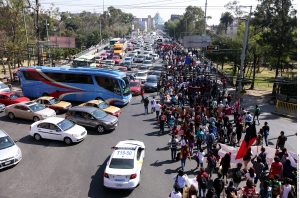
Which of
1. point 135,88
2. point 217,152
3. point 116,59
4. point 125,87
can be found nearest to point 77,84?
point 125,87

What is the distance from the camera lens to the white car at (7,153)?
15938 millimetres

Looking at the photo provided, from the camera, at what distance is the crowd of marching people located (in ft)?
41.9

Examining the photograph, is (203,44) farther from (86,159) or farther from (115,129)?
(86,159)

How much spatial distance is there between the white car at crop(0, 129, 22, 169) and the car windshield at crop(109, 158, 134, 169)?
208 inches

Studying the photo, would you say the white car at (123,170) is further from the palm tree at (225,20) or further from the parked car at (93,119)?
the palm tree at (225,20)

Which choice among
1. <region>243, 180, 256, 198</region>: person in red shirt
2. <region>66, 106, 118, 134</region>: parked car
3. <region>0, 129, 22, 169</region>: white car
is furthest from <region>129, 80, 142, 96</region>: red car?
<region>243, 180, 256, 198</region>: person in red shirt

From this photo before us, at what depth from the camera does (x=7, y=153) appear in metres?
16.3

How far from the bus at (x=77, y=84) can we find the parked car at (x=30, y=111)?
533 cm

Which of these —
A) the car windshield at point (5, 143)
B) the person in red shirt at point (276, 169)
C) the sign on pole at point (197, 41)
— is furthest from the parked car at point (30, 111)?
the sign on pole at point (197, 41)

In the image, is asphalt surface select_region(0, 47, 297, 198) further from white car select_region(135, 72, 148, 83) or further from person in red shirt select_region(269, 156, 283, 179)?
white car select_region(135, 72, 148, 83)

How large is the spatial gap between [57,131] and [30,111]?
199 inches

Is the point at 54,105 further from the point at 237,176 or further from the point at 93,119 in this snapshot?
the point at 237,176

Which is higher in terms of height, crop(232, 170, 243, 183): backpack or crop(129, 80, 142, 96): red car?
crop(129, 80, 142, 96): red car

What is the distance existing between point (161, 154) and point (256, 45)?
26.7 m
